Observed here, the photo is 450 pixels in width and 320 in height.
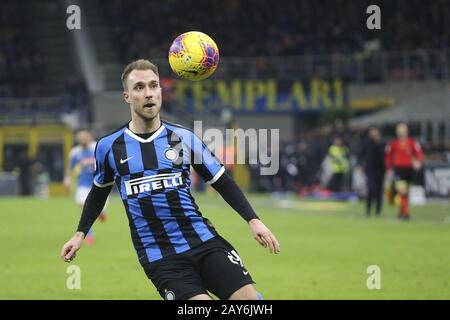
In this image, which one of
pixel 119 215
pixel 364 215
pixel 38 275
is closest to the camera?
pixel 38 275

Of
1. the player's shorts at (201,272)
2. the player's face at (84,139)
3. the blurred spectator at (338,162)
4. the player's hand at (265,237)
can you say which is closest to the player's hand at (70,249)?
the player's shorts at (201,272)

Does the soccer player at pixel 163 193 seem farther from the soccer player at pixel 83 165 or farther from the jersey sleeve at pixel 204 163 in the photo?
the soccer player at pixel 83 165

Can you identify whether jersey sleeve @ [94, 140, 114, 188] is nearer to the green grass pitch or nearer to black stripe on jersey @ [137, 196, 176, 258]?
black stripe on jersey @ [137, 196, 176, 258]

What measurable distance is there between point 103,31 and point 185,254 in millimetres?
42276

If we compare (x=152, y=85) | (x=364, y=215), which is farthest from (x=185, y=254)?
(x=364, y=215)

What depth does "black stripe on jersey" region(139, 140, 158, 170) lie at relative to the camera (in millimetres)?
7430

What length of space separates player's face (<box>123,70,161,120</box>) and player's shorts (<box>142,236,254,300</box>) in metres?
1.06

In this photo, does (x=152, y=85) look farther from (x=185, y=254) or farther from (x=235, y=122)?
(x=235, y=122)

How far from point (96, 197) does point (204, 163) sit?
3.10ft

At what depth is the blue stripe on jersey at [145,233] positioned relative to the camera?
7289 mm

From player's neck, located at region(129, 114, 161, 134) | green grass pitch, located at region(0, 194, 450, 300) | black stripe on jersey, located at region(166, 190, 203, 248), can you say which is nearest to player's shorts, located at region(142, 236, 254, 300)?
black stripe on jersey, located at region(166, 190, 203, 248)

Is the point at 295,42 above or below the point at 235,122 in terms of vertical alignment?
above

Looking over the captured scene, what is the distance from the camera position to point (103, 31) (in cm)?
4853
